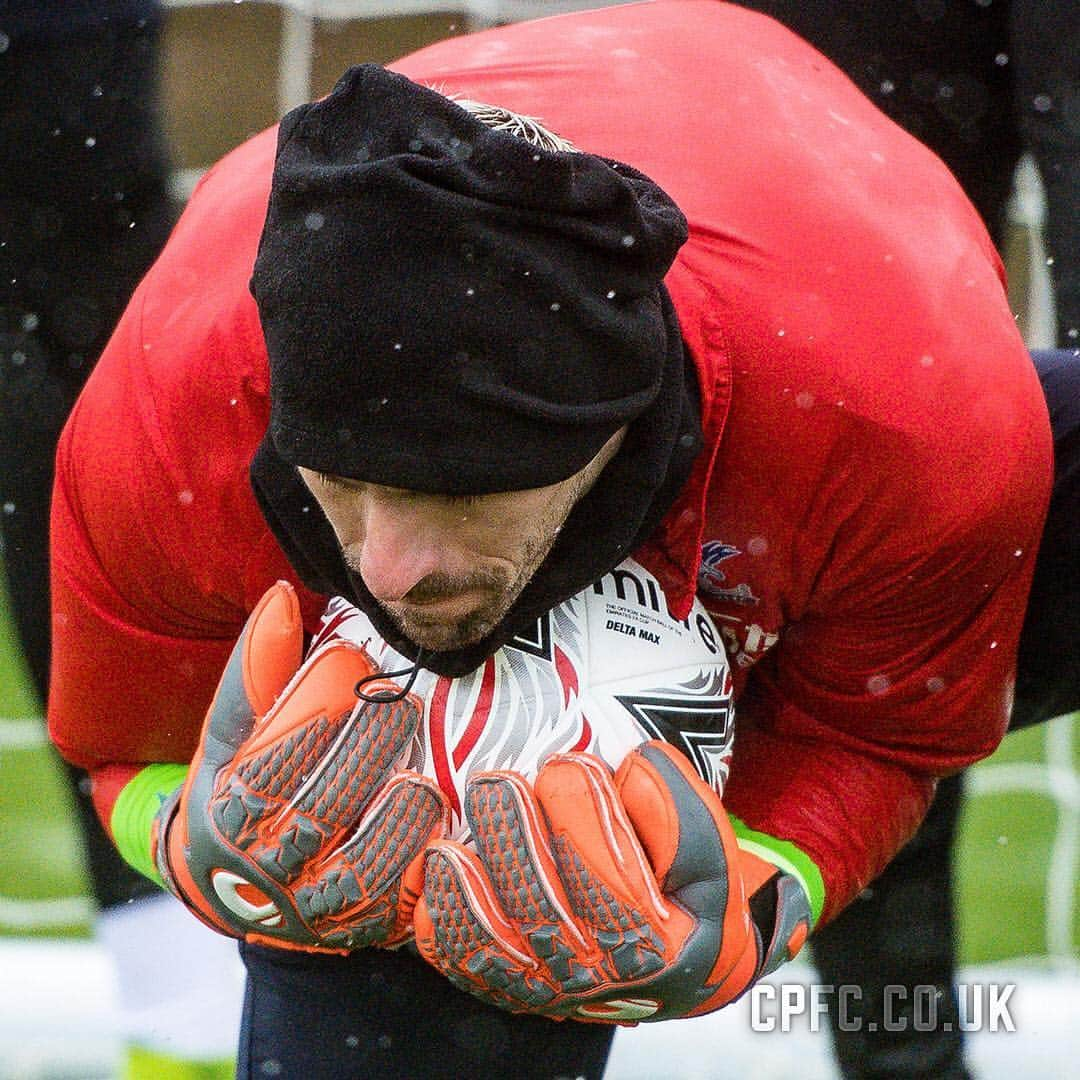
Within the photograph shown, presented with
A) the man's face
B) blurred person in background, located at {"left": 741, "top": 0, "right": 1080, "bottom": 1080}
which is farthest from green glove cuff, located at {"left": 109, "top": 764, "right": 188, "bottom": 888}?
blurred person in background, located at {"left": 741, "top": 0, "right": 1080, "bottom": 1080}

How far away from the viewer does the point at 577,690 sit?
1.11 m

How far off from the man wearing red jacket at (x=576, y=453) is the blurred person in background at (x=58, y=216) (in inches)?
15.7

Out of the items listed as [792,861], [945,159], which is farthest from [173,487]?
[945,159]

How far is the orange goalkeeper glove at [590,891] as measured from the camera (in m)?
1.03

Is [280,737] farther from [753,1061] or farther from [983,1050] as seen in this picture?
[983,1050]

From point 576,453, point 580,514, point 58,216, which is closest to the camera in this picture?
point 576,453

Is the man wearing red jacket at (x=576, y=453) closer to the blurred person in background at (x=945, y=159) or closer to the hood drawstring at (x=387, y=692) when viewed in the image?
the hood drawstring at (x=387, y=692)

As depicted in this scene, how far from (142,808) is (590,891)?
0.44 m

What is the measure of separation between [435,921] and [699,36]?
2.24 feet

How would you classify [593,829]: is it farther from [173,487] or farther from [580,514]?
[173,487]

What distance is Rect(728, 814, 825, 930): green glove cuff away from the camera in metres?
1.24

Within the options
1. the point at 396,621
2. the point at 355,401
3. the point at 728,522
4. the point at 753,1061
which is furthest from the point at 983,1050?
the point at 355,401

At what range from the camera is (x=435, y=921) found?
1052mm

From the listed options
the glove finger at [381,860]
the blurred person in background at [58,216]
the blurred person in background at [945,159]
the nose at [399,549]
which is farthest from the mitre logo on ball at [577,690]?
the blurred person in background at [58,216]
